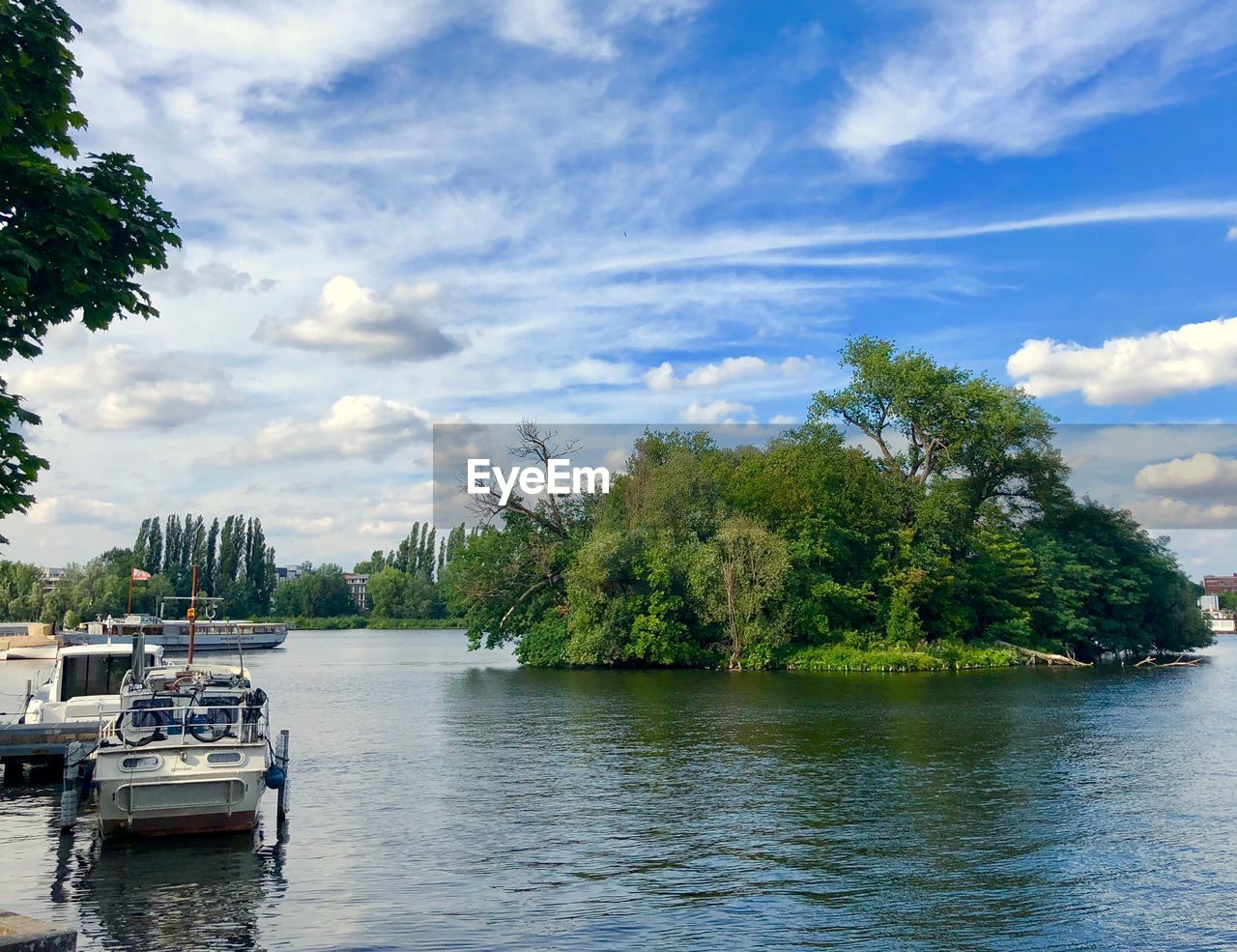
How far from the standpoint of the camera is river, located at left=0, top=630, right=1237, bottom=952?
51.8 feet

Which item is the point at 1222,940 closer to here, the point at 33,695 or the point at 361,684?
the point at 33,695

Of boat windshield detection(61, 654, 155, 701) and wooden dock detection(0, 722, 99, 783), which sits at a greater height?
boat windshield detection(61, 654, 155, 701)

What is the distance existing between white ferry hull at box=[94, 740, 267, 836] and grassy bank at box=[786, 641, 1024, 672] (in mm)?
52916

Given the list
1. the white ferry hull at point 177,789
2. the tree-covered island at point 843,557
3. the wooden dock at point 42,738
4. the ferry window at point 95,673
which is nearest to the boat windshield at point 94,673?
the ferry window at point 95,673

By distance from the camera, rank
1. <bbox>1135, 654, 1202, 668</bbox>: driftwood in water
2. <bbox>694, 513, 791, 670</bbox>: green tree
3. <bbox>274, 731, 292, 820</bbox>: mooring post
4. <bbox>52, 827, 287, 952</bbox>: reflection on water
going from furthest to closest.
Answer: <bbox>1135, 654, 1202, 668</bbox>: driftwood in water < <bbox>694, 513, 791, 670</bbox>: green tree < <bbox>274, 731, 292, 820</bbox>: mooring post < <bbox>52, 827, 287, 952</bbox>: reflection on water

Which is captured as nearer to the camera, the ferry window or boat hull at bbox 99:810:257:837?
boat hull at bbox 99:810:257:837

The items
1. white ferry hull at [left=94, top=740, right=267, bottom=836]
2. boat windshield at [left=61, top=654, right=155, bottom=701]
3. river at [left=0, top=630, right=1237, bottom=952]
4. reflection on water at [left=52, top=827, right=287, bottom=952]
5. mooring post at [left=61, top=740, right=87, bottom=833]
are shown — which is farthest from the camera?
boat windshield at [left=61, top=654, right=155, bottom=701]

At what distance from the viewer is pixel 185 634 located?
118 meters

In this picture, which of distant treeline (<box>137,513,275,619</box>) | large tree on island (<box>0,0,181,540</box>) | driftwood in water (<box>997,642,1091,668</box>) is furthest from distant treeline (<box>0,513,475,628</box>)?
large tree on island (<box>0,0,181,540</box>)

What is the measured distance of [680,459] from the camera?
77875 mm

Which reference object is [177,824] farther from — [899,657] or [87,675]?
[899,657]

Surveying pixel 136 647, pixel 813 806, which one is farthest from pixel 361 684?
pixel 813 806

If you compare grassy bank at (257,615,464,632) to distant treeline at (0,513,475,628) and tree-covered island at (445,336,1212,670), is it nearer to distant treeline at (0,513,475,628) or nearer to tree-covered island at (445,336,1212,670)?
distant treeline at (0,513,475,628)

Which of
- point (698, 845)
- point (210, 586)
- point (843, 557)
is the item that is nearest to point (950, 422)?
point (843, 557)
